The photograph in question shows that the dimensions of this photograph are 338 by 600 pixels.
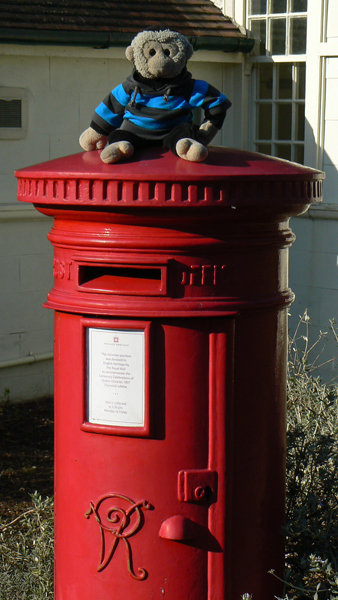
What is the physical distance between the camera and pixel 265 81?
819cm

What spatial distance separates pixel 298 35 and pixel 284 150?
1.14 metres

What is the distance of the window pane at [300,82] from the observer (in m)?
7.76

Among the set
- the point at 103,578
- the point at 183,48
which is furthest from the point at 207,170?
the point at 103,578

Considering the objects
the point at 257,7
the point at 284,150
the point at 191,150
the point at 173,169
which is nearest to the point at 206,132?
the point at 191,150

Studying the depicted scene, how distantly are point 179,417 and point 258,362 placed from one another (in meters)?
0.36

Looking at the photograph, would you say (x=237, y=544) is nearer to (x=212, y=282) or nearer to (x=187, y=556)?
(x=187, y=556)

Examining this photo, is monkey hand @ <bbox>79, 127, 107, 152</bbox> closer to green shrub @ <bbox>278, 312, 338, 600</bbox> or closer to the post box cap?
the post box cap

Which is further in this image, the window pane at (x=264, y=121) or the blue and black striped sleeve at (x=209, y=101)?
the window pane at (x=264, y=121)

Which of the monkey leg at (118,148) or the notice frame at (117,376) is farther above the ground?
the monkey leg at (118,148)

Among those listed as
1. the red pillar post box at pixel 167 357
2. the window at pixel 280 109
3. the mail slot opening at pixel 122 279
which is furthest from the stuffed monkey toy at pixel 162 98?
the window at pixel 280 109

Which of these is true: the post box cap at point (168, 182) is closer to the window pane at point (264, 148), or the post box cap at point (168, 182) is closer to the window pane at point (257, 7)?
the window pane at point (264, 148)

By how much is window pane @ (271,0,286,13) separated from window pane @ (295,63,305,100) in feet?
1.93

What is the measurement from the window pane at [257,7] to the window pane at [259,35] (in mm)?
98

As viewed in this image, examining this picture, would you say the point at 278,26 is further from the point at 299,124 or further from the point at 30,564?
the point at 30,564
